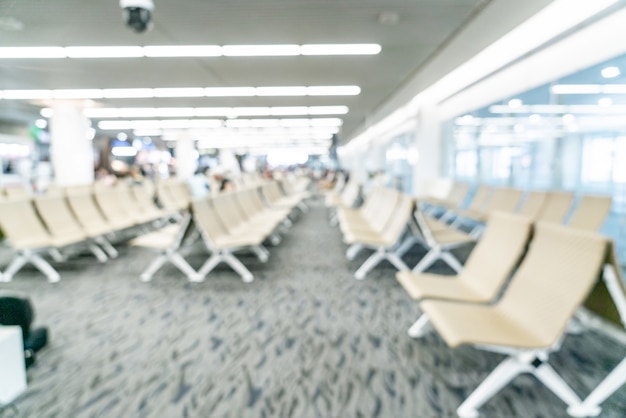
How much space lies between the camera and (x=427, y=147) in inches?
457

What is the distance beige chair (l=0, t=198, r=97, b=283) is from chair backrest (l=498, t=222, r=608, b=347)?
4.51 metres

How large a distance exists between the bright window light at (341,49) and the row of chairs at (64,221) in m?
3.86

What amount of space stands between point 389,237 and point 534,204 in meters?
2.59

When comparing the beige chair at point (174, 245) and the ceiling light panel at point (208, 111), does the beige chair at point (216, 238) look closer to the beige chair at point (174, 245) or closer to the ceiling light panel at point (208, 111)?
the beige chair at point (174, 245)

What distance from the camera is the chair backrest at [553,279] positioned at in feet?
5.90

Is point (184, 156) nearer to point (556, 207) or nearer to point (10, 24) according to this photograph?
point (10, 24)

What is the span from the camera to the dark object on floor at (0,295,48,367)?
2.33 meters

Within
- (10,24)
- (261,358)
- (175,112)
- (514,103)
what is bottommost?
(261,358)

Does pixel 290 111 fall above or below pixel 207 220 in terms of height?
above

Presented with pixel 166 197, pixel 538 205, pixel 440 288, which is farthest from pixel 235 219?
pixel 538 205

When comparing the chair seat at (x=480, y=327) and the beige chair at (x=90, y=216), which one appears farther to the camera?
the beige chair at (x=90, y=216)

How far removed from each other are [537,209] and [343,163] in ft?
134

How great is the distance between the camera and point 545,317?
6.44 feet

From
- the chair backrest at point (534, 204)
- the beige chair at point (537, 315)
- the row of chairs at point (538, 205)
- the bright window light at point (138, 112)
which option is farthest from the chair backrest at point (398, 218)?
the bright window light at point (138, 112)
